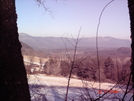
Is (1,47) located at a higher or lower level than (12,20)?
lower

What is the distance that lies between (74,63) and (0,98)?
1060mm

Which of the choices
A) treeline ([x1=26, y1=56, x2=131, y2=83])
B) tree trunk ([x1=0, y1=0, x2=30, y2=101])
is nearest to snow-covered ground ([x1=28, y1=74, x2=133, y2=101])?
treeline ([x1=26, y1=56, x2=131, y2=83])

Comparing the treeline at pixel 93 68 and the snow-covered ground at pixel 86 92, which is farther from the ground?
the treeline at pixel 93 68

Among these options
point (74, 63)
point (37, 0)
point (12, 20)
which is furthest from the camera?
point (74, 63)

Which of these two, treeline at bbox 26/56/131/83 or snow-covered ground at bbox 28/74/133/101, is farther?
treeline at bbox 26/56/131/83

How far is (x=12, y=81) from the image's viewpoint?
0.99 metres

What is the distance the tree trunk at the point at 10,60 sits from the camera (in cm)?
97

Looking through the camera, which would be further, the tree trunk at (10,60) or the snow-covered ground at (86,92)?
the snow-covered ground at (86,92)

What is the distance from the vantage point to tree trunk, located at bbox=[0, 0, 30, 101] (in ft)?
3.18

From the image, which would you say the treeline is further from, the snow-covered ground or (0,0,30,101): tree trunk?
(0,0,30,101): tree trunk

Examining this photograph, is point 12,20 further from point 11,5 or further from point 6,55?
point 6,55

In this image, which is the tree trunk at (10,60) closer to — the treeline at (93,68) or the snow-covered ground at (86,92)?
the snow-covered ground at (86,92)

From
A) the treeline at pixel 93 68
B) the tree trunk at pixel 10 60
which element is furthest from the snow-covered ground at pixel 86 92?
the tree trunk at pixel 10 60

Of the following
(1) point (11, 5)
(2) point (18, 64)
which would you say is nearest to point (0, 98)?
(2) point (18, 64)
